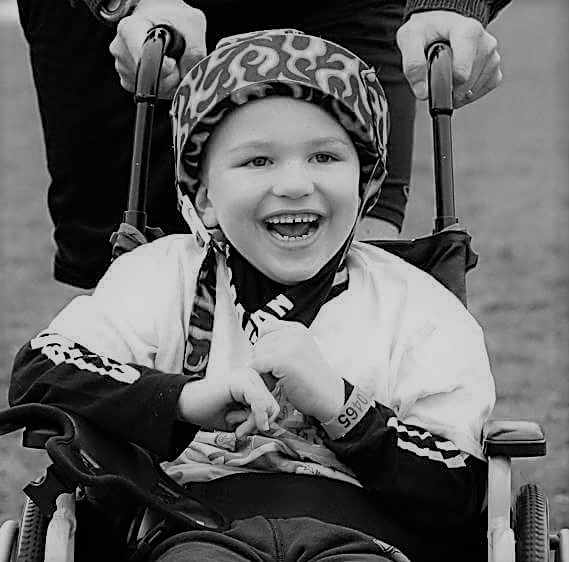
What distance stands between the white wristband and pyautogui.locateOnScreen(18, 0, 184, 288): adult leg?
1474 mm

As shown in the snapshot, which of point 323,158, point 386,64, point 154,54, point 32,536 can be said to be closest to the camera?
point 32,536

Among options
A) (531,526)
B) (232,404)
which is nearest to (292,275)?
(232,404)

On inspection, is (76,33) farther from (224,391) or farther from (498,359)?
(498,359)

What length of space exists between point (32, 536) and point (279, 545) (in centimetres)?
44

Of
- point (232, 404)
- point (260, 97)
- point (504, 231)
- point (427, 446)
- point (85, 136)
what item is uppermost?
point (260, 97)

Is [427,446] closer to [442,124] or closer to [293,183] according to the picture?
[293,183]

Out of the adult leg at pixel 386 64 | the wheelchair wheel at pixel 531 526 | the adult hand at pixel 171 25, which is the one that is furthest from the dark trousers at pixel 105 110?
the wheelchair wheel at pixel 531 526

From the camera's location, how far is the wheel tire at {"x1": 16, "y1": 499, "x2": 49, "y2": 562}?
265 centimetres

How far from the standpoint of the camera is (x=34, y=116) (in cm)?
1656

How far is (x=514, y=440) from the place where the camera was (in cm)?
262

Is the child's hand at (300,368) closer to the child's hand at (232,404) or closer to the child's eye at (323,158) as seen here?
the child's hand at (232,404)

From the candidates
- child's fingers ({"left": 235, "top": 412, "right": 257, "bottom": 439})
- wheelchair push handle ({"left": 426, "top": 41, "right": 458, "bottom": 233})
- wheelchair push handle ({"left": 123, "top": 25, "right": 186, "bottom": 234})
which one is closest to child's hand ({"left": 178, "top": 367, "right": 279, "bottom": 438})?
child's fingers ({"left": 235, "top": 412, "right": 257, "bottom": 439})

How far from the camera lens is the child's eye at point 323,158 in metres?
2.88

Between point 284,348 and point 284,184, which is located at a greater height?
point 284,184
